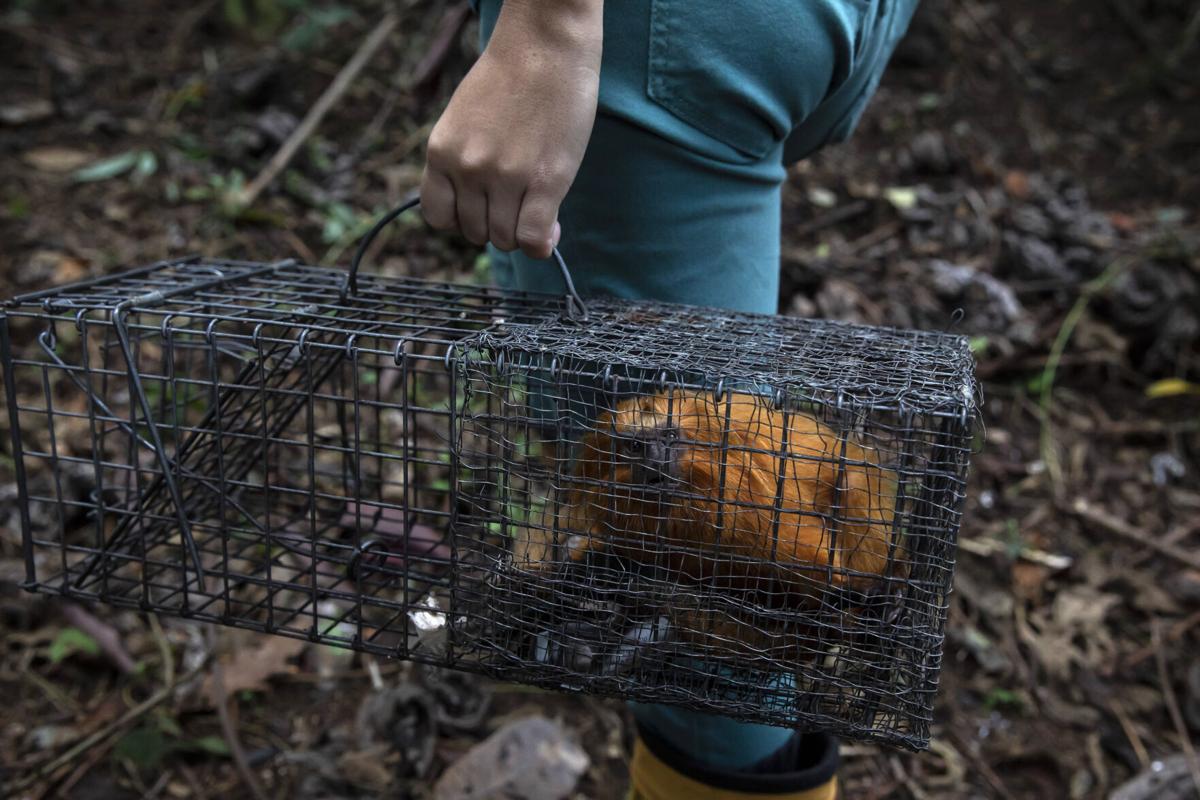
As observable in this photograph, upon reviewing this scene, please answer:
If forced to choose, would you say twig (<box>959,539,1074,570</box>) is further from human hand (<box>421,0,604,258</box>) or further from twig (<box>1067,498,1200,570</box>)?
human hand (<box>421,0,604,258</box>)

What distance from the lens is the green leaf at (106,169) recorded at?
3.09 metres

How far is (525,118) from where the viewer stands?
38.1 inches

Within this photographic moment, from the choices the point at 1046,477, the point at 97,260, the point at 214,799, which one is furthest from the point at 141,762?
the point at 1046,477

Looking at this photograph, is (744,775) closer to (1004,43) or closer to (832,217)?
(832,217)

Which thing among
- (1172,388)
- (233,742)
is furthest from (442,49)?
(1172,388)

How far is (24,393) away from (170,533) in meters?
1.44

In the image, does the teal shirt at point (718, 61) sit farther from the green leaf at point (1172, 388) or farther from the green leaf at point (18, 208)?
the green leaf at point (18, 208)

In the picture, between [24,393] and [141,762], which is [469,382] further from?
[24,393]

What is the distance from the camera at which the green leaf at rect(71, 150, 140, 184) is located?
3094 mm

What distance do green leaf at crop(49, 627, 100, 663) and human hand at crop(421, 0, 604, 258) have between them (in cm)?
135

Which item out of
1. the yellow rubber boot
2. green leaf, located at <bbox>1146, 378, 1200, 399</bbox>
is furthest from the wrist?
green leaf, located at <bbox>1146, 378, 1200, 399</bbox>

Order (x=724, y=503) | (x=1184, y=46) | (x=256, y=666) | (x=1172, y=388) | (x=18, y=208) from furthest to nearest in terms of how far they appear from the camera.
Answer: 1. (x=1184, y=46)
2. (x=18, y=208)
3. (x=1172, y=388)
4. (x=256, y=666)
5. (x=724, y=503)

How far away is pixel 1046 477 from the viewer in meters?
2.58

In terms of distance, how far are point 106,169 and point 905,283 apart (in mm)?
2532
